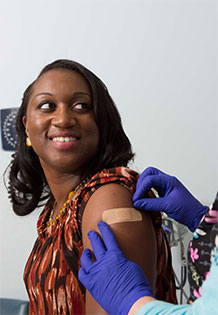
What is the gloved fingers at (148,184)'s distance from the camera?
0.95 metres

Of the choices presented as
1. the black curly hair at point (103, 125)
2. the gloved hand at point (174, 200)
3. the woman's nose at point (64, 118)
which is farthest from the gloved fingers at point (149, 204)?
the woman's nose at point (64, 118)

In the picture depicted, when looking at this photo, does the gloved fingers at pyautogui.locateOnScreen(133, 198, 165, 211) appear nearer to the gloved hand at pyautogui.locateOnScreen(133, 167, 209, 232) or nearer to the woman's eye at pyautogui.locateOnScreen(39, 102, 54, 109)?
the gloved hand at pyautogui.locateOnScreen(133, 167, 209, 232)

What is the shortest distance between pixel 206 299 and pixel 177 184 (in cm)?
62

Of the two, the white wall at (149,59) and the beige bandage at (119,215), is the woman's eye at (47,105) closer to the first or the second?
the beige bandage at (119,215)

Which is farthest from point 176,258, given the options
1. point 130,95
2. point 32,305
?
point 32,305

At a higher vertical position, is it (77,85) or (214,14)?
(214,14)

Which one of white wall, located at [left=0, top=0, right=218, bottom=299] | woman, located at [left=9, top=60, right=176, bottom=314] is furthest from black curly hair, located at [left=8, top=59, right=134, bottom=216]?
white wall, located at [left=0, top=0, right=218, bottom=299]

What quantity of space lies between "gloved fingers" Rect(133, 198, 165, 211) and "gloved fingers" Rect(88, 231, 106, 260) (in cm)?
13

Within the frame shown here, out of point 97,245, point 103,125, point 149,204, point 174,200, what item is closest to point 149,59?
point 103,125

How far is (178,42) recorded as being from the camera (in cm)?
258

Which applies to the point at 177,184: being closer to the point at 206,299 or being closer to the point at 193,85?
the point at 206,299

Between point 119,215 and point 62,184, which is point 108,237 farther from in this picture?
point 62,184

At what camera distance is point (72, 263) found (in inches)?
39.7

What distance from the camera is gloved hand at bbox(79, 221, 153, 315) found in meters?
0.81
